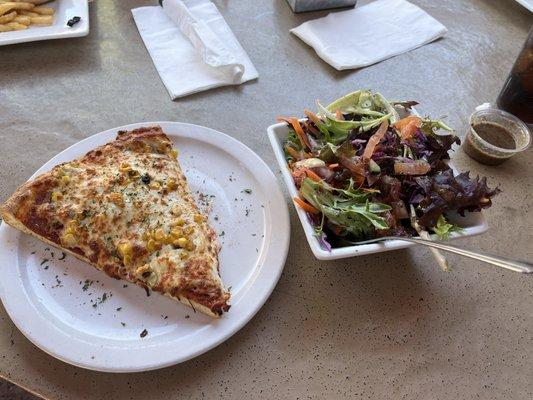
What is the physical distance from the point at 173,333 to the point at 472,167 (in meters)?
1.43

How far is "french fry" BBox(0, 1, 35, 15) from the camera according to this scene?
86.3 inches

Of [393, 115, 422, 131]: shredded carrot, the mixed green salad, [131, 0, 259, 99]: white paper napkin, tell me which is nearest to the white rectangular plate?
[131, 0, 259, 99]: white paper napkin

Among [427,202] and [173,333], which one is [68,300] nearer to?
[173,333]

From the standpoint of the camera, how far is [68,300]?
4.40ft

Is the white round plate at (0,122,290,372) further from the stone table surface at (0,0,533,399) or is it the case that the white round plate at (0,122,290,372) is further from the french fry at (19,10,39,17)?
the french fry at (19,10,39,17)

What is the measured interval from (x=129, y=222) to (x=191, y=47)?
1.25 metres

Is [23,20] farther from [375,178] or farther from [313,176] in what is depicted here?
[375,178]

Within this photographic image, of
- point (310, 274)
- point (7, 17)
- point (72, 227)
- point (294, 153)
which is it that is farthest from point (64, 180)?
point (7, 17)

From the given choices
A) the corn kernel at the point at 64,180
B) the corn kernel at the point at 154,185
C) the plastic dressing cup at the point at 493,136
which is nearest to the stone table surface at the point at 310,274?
the plastic dressing cup at the point at 493,136

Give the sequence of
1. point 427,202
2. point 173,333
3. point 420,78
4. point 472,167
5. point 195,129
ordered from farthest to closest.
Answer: point 420,78
point 472,167
point 195,129
point 427,202
point 173,333

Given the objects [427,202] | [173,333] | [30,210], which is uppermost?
[427,202]

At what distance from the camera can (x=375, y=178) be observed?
146 cm

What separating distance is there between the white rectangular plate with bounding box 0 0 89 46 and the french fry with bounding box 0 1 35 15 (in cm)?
11

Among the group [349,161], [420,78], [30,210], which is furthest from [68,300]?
[420,78]
